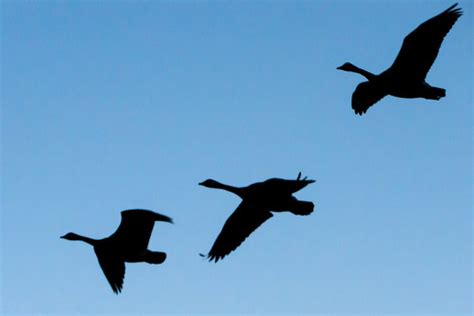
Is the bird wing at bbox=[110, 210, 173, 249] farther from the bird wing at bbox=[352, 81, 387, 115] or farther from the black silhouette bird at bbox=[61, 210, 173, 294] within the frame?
the bird wing at bbox=[352, 81, 387, 115]

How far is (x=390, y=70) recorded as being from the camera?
1848 centimetres

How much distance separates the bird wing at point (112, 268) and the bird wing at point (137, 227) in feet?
1.29

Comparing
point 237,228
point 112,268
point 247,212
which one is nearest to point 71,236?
point 112,268

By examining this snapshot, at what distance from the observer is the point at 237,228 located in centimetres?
1838

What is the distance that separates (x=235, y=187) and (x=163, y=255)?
1.72 m

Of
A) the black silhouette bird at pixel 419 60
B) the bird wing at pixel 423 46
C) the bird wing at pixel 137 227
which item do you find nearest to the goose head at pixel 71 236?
the bird wing at pixel 137 227

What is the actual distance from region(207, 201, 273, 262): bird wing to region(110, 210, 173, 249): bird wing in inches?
41.3

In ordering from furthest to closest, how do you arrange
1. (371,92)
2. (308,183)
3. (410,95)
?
(371,92)
(410,95)
(308,183)

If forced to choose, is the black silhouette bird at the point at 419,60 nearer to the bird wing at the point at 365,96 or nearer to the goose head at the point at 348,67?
the bird wing at the point at 365,96

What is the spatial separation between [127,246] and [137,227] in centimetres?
44

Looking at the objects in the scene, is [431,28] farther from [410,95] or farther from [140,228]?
[140,228]

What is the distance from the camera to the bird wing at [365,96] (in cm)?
1914

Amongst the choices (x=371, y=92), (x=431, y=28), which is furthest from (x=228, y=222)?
(x=431, y=28)

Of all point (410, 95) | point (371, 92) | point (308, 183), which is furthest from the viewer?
point (371, 92)
